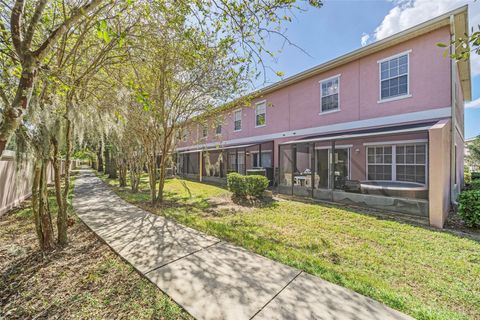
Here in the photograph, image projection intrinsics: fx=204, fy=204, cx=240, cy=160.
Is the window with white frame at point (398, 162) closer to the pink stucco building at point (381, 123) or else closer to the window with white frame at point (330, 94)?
the pink stucco building at point (381, 123)

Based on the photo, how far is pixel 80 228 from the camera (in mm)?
5414

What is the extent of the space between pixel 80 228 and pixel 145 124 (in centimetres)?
434

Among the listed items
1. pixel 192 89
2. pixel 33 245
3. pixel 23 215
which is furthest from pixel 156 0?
pixel 23 215

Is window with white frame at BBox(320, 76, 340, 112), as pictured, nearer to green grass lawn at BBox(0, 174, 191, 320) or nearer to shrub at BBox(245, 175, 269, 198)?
shrub at BBox(245, 175, 269, 198)

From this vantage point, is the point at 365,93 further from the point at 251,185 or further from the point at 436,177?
the point at 251,185

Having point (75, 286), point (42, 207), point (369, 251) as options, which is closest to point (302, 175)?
point (369, 251)

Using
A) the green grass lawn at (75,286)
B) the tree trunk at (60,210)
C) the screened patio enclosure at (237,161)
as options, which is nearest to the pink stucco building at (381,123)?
the screened patio enclosure at (237,161)

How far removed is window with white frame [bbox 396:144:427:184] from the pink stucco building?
0.12ft

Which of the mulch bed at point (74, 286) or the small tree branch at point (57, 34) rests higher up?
the small tree branch at point (57, 34)

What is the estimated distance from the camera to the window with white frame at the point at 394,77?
Result: 837 centimetres

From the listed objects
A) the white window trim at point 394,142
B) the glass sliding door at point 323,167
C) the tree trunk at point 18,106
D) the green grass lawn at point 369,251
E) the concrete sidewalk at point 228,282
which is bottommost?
the green grass lawn at point 369,251

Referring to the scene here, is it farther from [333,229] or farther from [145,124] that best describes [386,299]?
[145,124]

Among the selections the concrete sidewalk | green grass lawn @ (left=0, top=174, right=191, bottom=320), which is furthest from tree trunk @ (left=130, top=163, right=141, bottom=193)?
green grass lawn @ (left=0, top=174, right=191, bottom=320)

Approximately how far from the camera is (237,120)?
1658 cm
